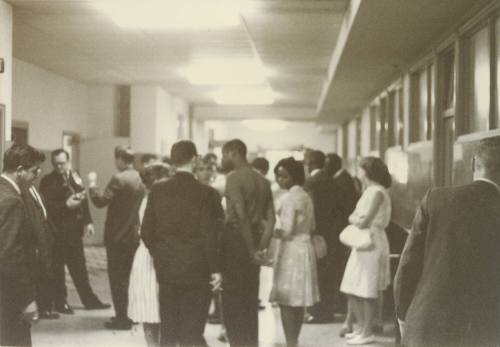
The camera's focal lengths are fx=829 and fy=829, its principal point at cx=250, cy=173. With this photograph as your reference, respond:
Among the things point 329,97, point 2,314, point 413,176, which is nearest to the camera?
point 2,314

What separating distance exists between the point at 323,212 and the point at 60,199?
7.50 ft

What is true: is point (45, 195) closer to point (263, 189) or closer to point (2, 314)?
point (263, 189)

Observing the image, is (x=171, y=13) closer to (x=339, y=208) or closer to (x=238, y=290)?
(x=339, y=208)

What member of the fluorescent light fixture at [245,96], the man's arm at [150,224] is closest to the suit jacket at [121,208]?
the man's arm at [150,224]

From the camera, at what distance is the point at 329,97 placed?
12.3 meters

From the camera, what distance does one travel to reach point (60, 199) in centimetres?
723

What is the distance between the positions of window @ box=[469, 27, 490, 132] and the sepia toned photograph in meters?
0.03

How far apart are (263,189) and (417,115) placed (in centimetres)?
343

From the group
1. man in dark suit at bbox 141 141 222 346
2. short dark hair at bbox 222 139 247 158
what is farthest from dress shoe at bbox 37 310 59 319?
man in dark suit at bbox 141 141 222 346

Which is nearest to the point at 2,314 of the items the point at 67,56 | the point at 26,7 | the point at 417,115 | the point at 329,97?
the point at 26,7

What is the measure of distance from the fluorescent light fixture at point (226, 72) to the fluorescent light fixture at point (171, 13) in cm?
274

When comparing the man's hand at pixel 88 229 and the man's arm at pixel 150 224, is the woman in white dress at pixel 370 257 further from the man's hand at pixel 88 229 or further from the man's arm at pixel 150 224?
the man's hand at pixel 88 229

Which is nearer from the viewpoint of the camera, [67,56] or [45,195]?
[45,195]

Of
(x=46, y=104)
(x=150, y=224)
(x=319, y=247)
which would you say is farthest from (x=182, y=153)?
(x=46, y=104)
